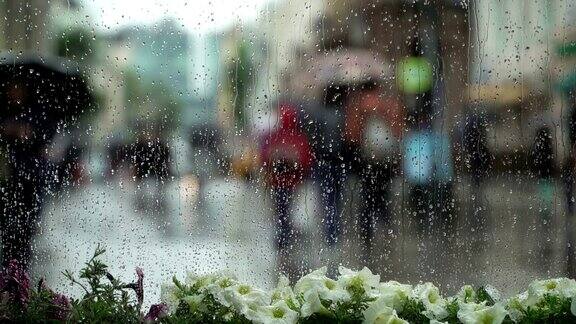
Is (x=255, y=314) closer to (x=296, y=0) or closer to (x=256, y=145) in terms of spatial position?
(x=256, y=145)

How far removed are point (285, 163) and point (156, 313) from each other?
1027 mm

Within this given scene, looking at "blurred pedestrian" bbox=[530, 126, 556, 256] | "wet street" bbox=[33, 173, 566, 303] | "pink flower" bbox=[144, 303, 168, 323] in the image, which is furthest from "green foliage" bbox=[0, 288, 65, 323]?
"blurred pedestrian" bbox=[530, 126, 556, 256]

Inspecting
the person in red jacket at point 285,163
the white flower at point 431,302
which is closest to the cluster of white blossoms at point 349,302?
the white flower at point 431,302

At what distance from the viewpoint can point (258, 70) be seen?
2.14m

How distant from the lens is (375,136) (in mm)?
2215

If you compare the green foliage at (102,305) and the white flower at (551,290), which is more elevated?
the green foliage at (102,305)

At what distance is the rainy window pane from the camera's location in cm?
215

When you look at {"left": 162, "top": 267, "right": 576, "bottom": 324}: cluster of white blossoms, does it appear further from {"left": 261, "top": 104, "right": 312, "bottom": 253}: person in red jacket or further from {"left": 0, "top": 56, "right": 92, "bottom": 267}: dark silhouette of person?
{"left": 0, "top": 56, "right": 92, "bottom": 267}: dark silhouette of person

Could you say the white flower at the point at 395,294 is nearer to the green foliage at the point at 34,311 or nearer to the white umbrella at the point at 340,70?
the green foliage at the point at 34,311

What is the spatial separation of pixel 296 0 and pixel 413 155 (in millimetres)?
574

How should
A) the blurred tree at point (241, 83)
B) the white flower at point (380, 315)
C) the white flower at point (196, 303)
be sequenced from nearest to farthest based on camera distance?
the white flower at point (380, 315) → the white flower at point (196, 303) → the blurred tree at point (241, 83)

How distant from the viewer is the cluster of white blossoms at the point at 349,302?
A: 1121 mm

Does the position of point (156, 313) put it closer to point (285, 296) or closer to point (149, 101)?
point (285, 296)

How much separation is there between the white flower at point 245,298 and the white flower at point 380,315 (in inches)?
6.9
